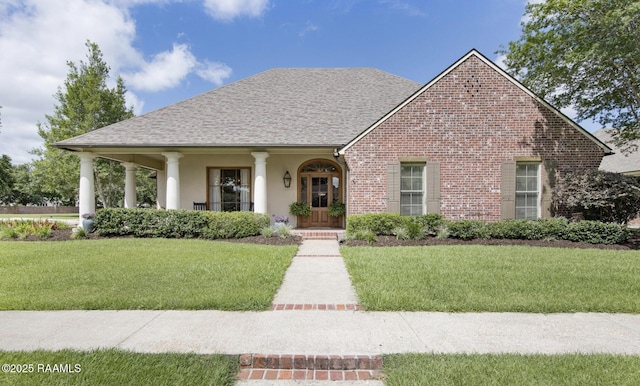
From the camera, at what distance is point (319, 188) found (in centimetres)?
1318

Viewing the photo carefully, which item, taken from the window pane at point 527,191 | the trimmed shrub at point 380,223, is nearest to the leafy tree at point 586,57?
the window pane at point 527,191

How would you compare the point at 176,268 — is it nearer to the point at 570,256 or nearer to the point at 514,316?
the point at 514,316

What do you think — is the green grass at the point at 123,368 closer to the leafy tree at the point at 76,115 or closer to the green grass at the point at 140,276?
the green grass at the point at 140,276


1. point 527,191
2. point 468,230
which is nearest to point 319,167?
point 468,230

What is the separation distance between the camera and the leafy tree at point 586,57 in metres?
8.75

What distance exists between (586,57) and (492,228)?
224 inches

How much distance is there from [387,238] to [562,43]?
333 inches

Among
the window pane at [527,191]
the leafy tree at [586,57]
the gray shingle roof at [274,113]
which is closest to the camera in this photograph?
the leafy tree at [586,57]

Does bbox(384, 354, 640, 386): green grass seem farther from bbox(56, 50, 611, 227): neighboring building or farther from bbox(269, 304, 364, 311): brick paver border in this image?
bbox(56, 50, 611, 227): neighboring building

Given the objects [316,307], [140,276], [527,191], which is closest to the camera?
[316,307]

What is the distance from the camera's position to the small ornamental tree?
9.30m

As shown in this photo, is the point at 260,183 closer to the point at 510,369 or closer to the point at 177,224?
the point at 177,224

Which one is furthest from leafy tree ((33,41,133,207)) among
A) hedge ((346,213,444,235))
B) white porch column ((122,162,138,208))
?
A: hedge ((346,213,444,235))

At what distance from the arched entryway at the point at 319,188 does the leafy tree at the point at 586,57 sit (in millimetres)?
8152
